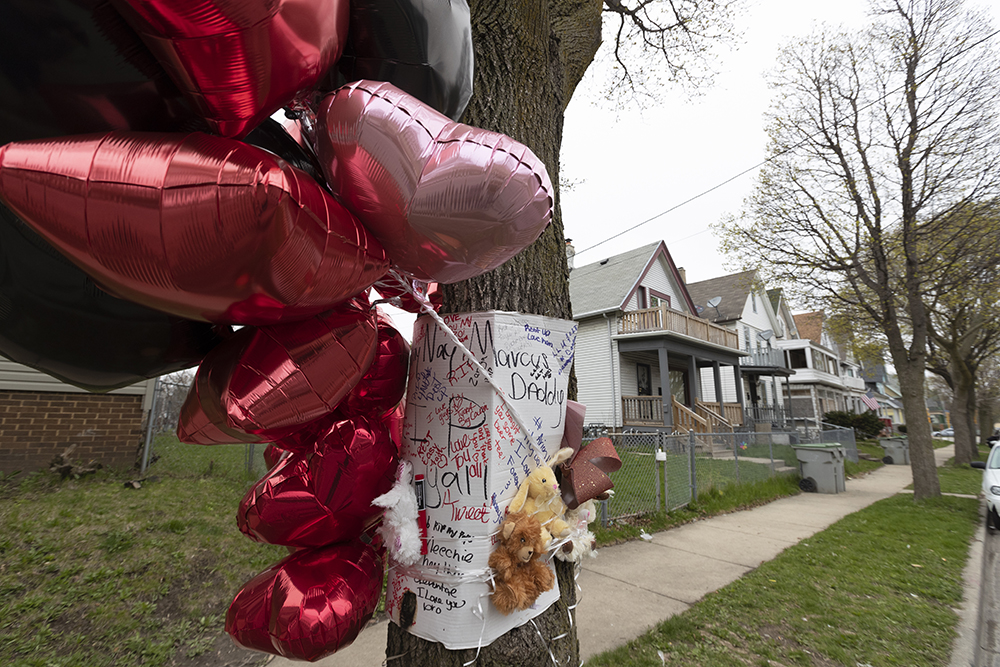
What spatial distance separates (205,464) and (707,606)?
21.0 feet

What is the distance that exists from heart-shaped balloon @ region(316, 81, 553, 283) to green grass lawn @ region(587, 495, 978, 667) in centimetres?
333

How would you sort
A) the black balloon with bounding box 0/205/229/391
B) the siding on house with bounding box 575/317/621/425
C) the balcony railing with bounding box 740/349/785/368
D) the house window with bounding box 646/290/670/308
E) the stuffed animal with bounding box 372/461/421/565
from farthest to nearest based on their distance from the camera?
the balcony railing with bounding box 740/349/785/368 < the house window with bounding box 646/290/670/308 < the siding on house with bounding box 575/317/621/425 < the stuffed animal with bounding box 372/461/421/565 < the black balloon with bounding box 0/205/229/391

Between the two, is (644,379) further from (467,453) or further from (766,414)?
(467,453)

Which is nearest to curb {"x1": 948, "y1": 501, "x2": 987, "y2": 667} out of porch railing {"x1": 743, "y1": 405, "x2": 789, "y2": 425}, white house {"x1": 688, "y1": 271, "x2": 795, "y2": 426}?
white house {"x1": 688, "y1": 271, "x2": 795, "y2": 426}

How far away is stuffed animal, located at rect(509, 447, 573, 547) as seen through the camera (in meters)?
1.08

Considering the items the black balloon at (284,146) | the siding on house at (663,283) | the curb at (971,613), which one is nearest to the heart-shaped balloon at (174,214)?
the black balloon at (284,146)

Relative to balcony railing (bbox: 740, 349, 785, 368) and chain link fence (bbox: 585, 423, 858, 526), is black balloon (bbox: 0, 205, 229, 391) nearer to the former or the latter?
chain link fence (bbox: 585, 423, 858, 526)

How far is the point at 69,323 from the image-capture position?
77 cm

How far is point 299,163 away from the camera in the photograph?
938 millimetres

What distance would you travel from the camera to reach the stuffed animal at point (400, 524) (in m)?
1.01

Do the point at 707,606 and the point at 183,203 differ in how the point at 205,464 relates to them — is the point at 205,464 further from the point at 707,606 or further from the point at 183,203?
the point at 183,203

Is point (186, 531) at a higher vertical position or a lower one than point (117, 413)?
lower

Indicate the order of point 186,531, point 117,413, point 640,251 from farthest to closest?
point 640,251
point 117,413
point 186,531

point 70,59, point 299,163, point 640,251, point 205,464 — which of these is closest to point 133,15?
point 70,59
